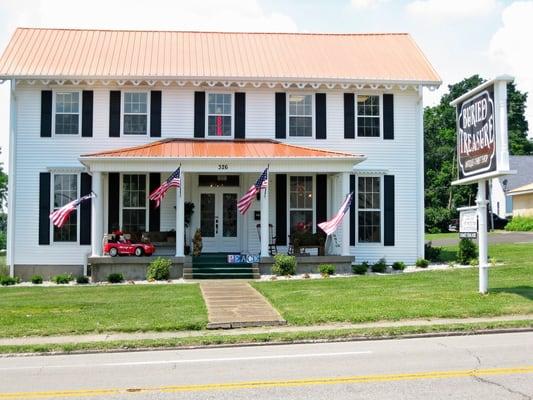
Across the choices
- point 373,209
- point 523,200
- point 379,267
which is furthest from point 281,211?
point 523,200

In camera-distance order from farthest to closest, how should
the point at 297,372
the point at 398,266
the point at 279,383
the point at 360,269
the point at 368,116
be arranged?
the point at 368,116 < the point at 398,266 < the point at 360,269 < the point at 297,372 < the point at 279,383

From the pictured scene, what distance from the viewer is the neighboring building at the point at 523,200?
4807 centimetres

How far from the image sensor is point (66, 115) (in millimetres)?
23125

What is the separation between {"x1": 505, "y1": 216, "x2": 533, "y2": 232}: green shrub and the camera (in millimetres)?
44634

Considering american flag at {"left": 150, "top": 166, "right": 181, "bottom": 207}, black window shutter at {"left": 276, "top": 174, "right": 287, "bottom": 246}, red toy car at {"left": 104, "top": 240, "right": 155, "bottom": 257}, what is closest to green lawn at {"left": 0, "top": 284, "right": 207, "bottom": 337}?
red toy car at {"left": 104, "top": 240, "right": 155, "bottom": 257}

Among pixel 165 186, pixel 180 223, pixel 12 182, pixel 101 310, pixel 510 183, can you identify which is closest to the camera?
pixel 101 310

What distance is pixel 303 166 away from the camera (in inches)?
842

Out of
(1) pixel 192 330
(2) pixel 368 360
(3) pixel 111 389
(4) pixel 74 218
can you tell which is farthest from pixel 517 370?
(4) pixel 74 218

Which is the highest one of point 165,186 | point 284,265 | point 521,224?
point 165,186

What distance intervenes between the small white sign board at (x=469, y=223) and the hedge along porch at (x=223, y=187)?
6.02 metres

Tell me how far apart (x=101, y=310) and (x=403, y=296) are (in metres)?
7.02

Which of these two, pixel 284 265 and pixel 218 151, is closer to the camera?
pixel 284 265

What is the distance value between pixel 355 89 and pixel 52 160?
11.5 meters

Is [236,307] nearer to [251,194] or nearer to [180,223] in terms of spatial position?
[251,194]
